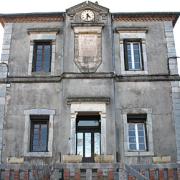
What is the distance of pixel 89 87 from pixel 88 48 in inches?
78.3

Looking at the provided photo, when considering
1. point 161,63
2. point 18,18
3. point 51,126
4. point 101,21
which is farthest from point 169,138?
point 18,18

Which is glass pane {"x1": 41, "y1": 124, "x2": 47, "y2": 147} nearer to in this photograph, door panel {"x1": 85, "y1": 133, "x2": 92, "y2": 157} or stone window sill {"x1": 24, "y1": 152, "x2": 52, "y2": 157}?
stone window sill {"x1": 24, "y1": 152, "x2": 52, "y2": 157}

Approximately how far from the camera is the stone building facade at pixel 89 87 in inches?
663

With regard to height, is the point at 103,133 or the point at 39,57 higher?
the point at 39,57

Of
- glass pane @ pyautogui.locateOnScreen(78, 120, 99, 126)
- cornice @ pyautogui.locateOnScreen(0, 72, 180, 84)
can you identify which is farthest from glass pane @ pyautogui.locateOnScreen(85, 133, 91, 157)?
cornice @ pyautogui.locateOnScreen(0, 72, 180, 84)

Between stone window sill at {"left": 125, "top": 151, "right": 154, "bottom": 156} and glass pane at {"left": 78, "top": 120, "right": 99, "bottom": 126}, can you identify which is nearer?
stone window sill at {"left": 125, "top": 151, "right": 154, "bottom": 156}

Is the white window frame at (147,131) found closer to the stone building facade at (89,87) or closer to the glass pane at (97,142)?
the stone building facade at (89,87)

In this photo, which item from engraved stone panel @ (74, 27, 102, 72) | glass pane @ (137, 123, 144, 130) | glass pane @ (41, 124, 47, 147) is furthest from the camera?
engraved stone panel @ (74, 27, 102, 72)

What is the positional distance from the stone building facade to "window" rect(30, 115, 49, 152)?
1.7 inches

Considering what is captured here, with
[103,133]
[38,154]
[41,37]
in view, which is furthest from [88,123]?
[41,37]

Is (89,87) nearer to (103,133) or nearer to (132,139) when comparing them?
(103,133)

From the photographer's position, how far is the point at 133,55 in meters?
18.9

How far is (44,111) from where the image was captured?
17469 millimetres

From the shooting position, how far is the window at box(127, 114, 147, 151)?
1703cm
